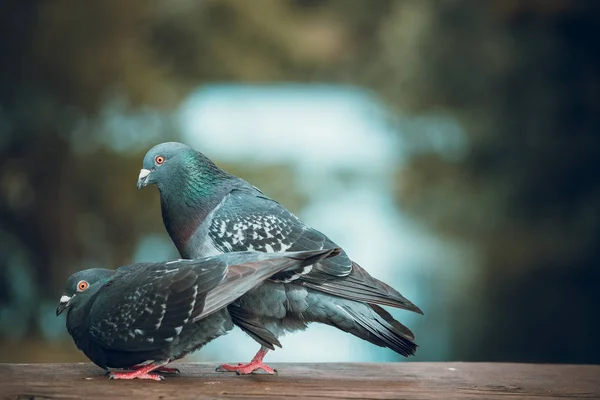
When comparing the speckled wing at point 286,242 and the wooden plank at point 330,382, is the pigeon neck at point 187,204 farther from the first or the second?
the wooden plank at point 330,382

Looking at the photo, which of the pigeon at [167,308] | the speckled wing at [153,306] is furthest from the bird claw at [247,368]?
the speckled wing at [153,306]

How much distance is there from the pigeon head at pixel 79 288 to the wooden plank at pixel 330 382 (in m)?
0.22

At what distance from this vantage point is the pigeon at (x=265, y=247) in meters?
2.64

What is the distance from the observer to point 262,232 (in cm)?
285

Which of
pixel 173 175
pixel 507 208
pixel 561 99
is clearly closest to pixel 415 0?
pixel 561 99

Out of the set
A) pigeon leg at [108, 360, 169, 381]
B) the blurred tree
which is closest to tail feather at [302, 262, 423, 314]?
pigeon leg at [108, 360, 169, 381]

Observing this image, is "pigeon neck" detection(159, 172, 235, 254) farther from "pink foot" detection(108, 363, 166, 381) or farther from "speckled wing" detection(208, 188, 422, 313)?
"pink foot" detection(108, 363, 166, 381)

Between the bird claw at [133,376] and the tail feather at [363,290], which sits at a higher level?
the tail feather at [363,290]

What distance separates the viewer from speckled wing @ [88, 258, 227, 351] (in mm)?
2303

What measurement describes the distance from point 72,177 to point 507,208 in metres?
3.69

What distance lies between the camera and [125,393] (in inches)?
83.6

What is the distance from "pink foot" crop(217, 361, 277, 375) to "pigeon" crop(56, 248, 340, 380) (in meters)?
0.32

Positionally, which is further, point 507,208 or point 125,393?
point 507,208

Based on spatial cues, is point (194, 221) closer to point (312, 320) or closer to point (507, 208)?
point (312, 320)
